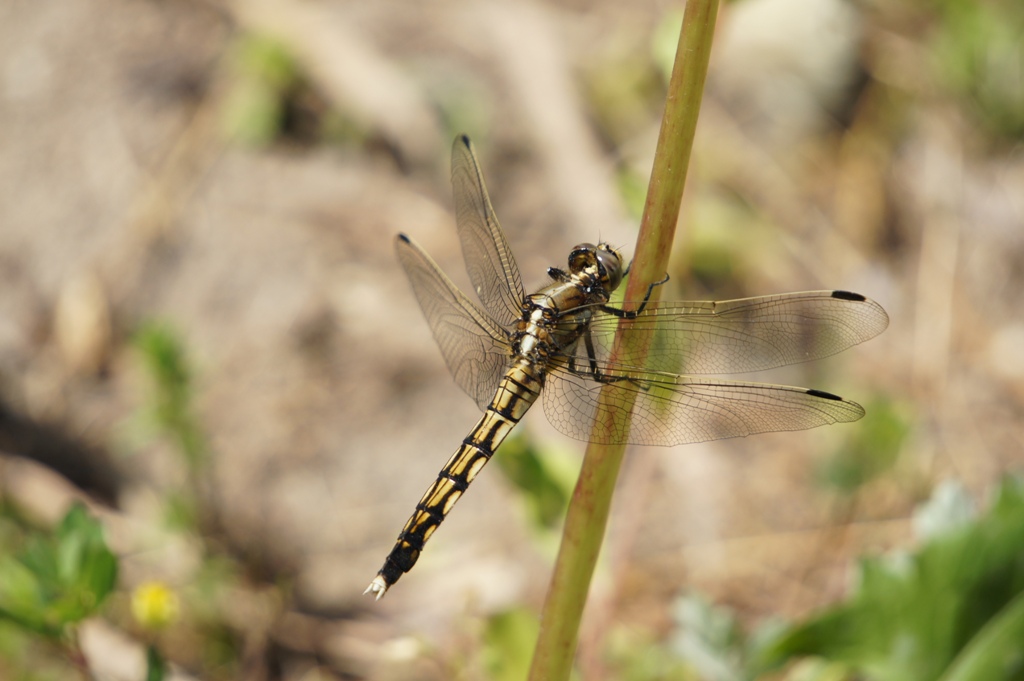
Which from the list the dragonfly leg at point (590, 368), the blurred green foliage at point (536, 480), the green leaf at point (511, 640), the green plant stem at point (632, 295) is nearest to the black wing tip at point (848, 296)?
the dragonfly leg at point (590, 368)

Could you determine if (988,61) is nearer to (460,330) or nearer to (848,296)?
(848,296)

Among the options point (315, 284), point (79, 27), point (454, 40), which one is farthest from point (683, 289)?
point (79, 27)

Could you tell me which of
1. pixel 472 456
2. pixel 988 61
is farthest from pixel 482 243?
pixel 988 61

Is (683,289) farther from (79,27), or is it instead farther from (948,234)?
(79,27)

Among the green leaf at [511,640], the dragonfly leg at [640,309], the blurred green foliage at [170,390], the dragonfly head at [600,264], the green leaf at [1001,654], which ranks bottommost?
the green leaf at [511,640]

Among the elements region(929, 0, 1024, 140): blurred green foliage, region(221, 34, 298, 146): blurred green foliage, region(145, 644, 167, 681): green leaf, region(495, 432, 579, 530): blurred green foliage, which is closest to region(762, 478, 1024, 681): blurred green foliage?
region(495, 432, 579, 530): blurred green foliage

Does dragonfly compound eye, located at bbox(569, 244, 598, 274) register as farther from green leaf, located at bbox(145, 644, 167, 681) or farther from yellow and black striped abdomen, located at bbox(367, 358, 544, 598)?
green leaf, located at bbox(145, 644, 167, 681)

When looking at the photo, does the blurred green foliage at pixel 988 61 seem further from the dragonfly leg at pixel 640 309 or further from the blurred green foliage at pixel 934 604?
the dragonfly leg at pixel 640 309
